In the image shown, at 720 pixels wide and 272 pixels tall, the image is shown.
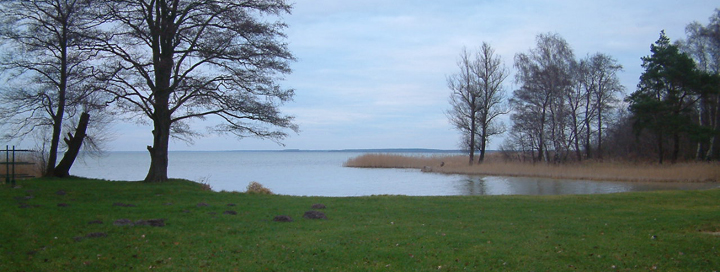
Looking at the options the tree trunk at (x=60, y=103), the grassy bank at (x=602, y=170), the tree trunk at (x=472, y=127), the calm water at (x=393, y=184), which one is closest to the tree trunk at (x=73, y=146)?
the tree trunk at (x=60, y=103)

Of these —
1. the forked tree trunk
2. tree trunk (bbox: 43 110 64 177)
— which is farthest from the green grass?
tree trunk (bbox: 43 110 64 177)

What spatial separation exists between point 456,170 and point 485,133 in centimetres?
566

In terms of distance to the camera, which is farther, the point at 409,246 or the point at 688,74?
the point at 688,74

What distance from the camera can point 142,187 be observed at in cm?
1625

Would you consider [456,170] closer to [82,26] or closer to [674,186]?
[674,186]

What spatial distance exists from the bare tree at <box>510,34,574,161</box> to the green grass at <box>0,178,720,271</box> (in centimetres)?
2574

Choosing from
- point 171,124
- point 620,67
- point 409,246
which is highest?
point 620,67

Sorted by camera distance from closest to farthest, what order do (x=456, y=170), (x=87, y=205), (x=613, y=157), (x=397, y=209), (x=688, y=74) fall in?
1. (x=87, y=205)
2. (x=397, y=209)
3. (x=688, y=74)
4. (x=613, y=157)
5. (x=456, y=170)

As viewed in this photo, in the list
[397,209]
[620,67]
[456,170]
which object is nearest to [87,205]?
[397,209]

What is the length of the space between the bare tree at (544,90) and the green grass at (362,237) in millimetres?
25738

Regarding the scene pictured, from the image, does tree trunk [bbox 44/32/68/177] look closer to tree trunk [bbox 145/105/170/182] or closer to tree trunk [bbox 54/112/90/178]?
tree trunk [bbox 54/112/90/178]

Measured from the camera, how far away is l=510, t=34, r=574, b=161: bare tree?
37150mm

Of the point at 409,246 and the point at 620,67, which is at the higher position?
the point at 620,67

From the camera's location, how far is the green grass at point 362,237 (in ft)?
21.7
